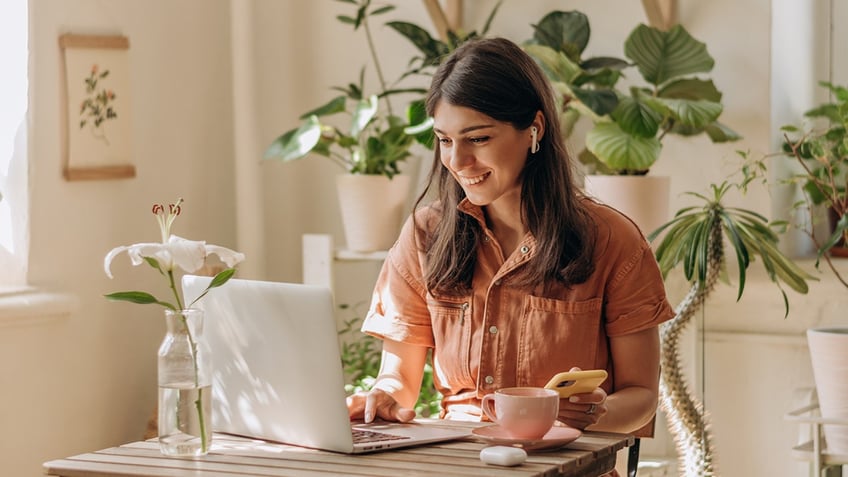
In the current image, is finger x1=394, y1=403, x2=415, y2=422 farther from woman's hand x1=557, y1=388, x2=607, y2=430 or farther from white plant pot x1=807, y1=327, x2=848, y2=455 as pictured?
white plant pot x1=807, y1=327, x2=848, y2=455

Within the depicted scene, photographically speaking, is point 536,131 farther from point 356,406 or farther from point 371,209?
point 371,209

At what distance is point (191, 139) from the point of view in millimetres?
3438

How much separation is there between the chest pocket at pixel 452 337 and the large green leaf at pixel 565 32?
1.33 m

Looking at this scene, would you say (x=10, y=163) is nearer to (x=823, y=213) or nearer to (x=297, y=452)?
(x=297, y=452)

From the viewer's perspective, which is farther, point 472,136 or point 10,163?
point 10,163

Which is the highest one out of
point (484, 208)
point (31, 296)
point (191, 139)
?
point (191, 139)

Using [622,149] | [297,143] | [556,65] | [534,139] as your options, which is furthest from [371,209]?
[534,139]

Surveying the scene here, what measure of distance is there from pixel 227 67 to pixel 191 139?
30 cm

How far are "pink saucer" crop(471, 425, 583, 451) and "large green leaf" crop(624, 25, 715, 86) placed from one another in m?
1.61

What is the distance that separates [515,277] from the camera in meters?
1.99

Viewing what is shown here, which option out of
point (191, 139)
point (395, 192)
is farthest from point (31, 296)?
point (395, 192)

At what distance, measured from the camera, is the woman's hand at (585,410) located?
5.63ft

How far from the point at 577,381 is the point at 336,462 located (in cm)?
37

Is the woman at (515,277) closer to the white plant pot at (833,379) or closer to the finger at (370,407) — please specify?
the finger at (370,407)
